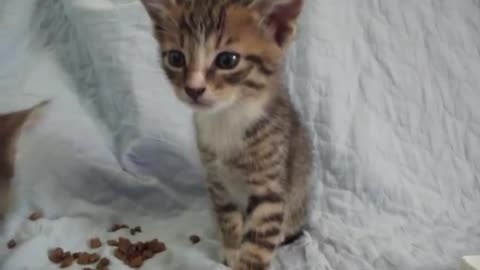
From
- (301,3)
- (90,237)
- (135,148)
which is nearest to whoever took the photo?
(301,3)

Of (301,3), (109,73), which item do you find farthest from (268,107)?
(109,73)

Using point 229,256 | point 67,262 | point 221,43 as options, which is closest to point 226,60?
point 221,43

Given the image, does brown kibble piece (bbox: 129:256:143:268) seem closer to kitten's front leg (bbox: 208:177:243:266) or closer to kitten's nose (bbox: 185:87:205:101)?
kitten's front leg (bbox: 208:177:243:266)

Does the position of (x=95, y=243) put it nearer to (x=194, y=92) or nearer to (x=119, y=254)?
(x=119, y=254)

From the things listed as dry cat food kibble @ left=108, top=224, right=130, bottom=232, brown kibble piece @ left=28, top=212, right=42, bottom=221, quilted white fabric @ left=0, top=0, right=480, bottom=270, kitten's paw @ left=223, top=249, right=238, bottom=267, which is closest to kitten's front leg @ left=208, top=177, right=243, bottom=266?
kitten's paw @ left=223, top=249, right=238, bottom=267

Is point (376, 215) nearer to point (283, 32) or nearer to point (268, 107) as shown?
point (268, 107)
